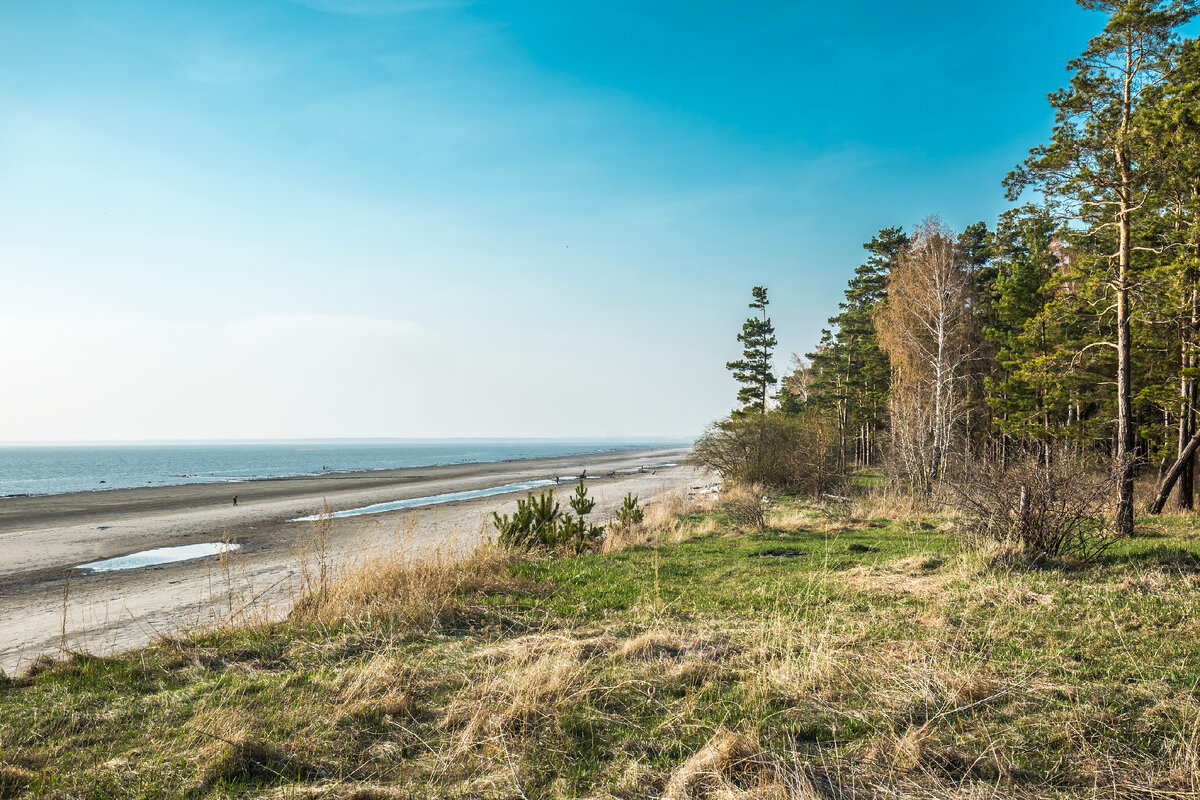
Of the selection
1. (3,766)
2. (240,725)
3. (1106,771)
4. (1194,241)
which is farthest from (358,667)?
(1194,241)

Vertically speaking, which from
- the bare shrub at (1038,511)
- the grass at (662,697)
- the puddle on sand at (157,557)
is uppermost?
the bare shrub at (1038,511)

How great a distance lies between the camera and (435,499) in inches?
1454

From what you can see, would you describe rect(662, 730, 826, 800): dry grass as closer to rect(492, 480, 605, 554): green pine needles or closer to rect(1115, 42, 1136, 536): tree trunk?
rect(492, 480, 605, 554): green pine needles

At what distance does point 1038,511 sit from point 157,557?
78.5 ft

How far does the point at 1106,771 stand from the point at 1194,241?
19.0 metres

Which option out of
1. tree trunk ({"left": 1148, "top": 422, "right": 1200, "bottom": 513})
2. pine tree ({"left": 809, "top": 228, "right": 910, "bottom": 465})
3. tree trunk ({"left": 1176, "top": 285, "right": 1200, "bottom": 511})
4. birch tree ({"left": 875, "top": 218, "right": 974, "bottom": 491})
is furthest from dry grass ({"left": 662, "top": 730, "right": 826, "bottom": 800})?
pine tree ({"left": 809, "top": 228, "right": 910, "bottom": 465})

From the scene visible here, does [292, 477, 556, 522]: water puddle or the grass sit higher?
the grass

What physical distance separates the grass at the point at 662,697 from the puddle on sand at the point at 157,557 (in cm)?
1199

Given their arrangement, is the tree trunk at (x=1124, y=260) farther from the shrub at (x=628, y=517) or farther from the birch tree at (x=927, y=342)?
the shrub at (x=628, y=517)

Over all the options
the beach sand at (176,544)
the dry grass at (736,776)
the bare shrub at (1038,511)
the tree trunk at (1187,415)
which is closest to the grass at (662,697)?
the dry grass at (736,776)

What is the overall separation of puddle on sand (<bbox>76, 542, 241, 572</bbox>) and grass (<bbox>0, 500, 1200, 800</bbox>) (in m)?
12.0

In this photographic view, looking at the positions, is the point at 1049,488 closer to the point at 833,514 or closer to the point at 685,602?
the point at 685,602

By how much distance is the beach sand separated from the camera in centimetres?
1088

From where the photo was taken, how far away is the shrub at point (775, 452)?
2772 centimetres
